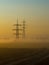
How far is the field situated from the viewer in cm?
578

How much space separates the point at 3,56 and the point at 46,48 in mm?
888

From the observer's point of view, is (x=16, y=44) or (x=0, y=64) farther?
(x=16, y=44)

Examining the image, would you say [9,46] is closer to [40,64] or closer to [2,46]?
[2,46]

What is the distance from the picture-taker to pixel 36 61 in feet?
19.4

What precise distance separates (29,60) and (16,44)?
1.45 ft

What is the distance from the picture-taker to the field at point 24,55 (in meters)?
5.78

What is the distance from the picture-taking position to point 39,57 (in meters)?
6.04

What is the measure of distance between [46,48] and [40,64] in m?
0.40

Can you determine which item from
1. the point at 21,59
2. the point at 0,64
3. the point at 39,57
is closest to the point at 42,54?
the point at 39,57

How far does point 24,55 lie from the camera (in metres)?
5.98

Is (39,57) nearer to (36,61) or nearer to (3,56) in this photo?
(36,61)

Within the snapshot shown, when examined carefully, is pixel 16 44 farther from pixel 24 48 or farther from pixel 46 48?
pixel 46 48

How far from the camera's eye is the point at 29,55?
19.7 feet

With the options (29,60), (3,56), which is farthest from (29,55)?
(3,56)
